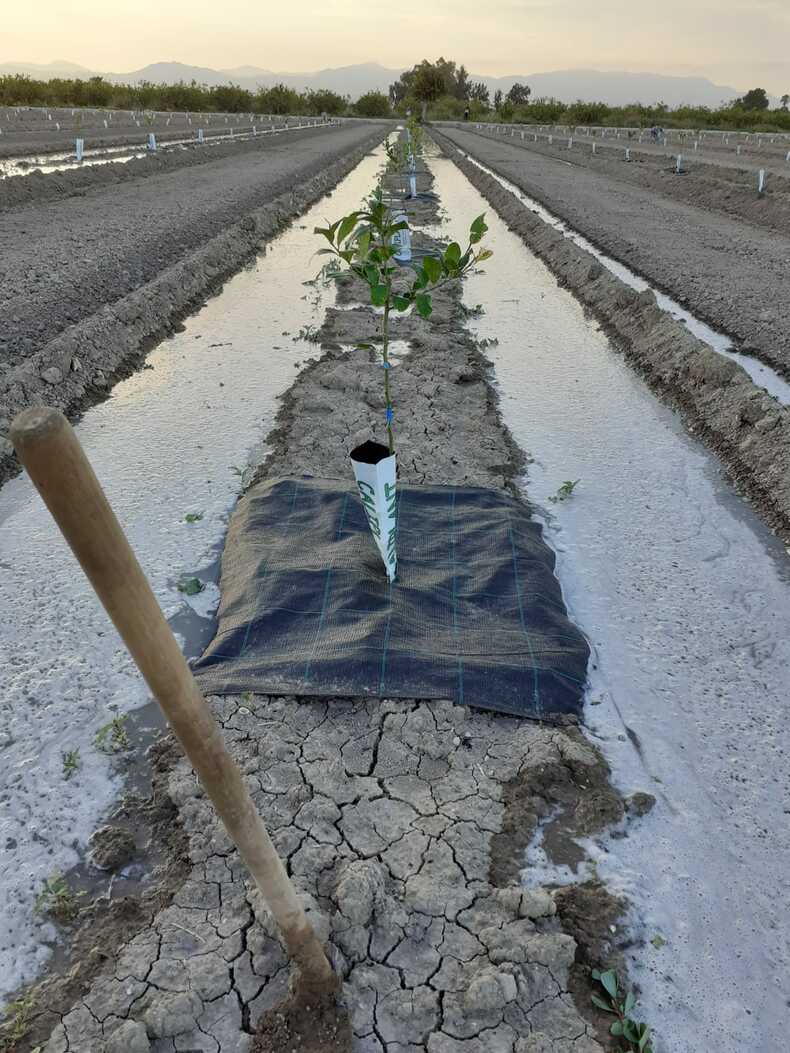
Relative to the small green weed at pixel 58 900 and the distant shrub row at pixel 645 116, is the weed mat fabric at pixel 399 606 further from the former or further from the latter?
the distant shrub row at pixel 645 116

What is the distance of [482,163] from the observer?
27438 mm

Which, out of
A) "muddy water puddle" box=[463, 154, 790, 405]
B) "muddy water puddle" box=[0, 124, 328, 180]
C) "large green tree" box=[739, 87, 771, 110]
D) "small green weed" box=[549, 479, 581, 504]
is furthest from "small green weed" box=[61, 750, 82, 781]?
"large green tree" box=[739, 87, 771, 110]

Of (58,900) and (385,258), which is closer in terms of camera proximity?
(58,900)

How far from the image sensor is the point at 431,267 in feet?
10.4

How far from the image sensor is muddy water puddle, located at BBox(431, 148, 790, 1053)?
2.33 metres

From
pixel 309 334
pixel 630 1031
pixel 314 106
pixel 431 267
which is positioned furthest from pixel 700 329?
pixel 314 106

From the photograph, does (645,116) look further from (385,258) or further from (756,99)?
(385,258)

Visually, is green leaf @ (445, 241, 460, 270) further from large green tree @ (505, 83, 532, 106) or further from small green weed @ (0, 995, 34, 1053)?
large green tree @ (505, 83, 532, 106)

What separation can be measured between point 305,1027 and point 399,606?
1966mm

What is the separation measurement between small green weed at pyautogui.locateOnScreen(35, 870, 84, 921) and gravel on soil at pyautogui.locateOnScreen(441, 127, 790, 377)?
7.57m

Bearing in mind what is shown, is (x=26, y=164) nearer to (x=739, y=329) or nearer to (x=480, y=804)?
(x=739, y=329)

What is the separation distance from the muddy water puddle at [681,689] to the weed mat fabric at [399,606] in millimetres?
336

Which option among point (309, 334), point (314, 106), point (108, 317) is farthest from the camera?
point (314, 106)

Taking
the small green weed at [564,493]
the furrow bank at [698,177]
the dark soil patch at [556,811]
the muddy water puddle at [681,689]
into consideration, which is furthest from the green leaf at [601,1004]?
the furrow bank at [698,177]
